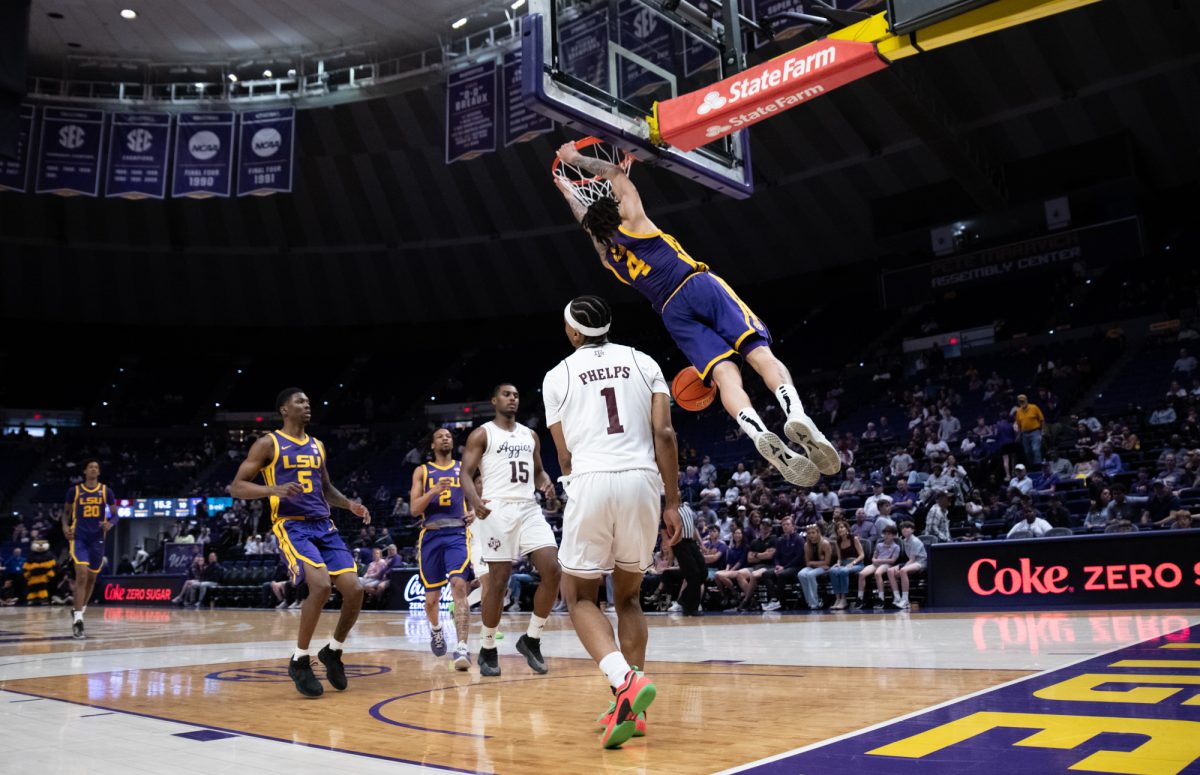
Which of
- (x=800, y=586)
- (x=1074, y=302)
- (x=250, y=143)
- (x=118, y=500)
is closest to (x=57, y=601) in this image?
(x=118, y=500)

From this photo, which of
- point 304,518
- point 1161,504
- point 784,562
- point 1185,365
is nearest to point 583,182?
point 304,518

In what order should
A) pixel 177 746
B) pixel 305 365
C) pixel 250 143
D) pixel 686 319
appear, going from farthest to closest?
pixel 305 365 < pixel 250 143 < pixel 686 319 < pixel 177 746

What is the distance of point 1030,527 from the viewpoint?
12523mm

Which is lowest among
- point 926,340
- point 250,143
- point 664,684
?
point 664,684

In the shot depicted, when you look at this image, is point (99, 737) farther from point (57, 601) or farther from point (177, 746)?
point (57, 601)

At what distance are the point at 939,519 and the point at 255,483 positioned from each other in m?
10.0

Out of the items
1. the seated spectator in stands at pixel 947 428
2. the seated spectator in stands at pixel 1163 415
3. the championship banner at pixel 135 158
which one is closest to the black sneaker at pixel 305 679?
the seated spectator in stands at pixel 947 428

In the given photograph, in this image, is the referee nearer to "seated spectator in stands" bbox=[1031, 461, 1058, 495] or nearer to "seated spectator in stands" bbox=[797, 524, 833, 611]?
"seated spectator in stands" bbox=[797, 524, 833, 611]

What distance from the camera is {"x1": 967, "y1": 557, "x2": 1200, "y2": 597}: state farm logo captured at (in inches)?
419

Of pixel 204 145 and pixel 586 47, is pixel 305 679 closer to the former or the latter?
pixel 586 47

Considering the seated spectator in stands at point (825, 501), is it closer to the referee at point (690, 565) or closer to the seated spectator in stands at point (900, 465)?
the seated spectator in stands at point (900, 465)

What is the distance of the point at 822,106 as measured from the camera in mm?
22969

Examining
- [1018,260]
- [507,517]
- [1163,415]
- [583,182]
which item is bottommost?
[507,517]

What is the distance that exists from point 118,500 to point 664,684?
97.3 ft
